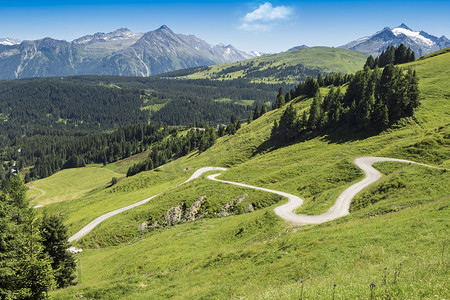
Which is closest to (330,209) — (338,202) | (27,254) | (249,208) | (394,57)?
(338,202)

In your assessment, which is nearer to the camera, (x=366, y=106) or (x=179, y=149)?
(x=366, y=106)

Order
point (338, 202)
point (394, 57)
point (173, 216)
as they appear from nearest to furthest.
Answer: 1. point (338, 202)
2. point (173, 216)
3. point (394, 57)

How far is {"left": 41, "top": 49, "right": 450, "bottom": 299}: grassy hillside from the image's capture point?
16.1m

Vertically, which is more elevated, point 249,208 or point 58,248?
point 58,248

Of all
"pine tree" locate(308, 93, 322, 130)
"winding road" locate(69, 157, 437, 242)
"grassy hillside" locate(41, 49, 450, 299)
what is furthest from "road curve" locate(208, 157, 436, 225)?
"pine tree" locate(308, 93, 322, 130)

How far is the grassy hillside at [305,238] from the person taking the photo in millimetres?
16141

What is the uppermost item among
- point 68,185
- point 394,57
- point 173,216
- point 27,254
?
point 394,57

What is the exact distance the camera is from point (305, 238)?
88.7ft

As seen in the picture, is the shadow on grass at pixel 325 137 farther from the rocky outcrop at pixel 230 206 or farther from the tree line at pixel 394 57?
the tree line at pixel 394 57

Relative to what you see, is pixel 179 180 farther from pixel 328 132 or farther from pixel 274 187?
pixel 328 132

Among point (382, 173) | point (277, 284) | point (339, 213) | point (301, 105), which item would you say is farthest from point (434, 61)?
point (277, 284)

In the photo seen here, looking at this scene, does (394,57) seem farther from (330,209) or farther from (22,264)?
(22,264)

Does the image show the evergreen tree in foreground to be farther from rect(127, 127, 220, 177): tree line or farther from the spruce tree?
rect(127, 127, 220, 177): tree line

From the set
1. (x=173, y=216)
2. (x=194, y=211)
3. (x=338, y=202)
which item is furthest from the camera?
(x=173, y=216)
